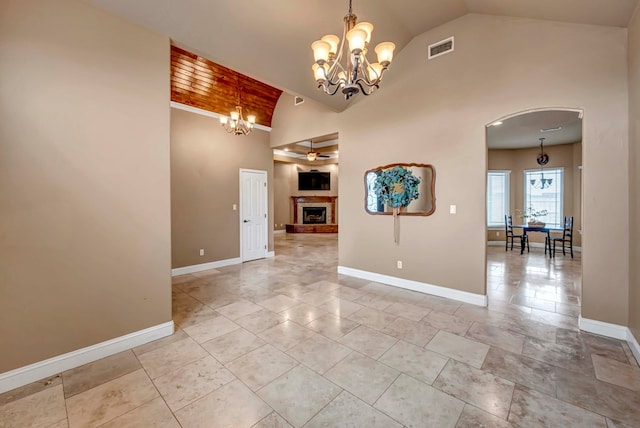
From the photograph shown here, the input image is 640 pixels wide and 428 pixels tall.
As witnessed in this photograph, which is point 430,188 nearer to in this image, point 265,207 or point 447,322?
point 447,322

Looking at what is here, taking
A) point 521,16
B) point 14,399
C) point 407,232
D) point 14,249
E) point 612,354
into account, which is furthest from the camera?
point 407,232

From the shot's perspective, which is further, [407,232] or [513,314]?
[407,232]

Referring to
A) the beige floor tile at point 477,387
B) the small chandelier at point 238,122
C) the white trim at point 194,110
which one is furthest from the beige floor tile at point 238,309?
the white trim at point 194,110

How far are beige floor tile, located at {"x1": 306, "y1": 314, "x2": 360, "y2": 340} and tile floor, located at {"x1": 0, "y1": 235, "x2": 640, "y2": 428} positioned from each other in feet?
0.07

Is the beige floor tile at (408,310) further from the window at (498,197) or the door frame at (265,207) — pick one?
the window at (498,197)

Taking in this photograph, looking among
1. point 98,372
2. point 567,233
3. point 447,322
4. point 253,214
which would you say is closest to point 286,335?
point 98,372

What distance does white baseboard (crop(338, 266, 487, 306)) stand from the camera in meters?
3.67

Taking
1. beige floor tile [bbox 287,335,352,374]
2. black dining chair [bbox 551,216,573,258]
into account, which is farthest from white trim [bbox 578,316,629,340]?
black dining chair [bbox 551,216,573,258]

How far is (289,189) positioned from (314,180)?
1.20m

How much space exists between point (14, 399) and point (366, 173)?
15.4 feet

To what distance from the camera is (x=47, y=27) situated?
2.20 metres

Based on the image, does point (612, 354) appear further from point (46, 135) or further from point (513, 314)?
point (46, 135)

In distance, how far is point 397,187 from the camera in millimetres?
4336

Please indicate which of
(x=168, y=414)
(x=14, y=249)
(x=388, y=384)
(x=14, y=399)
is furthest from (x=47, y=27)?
(x=388, y=384)
